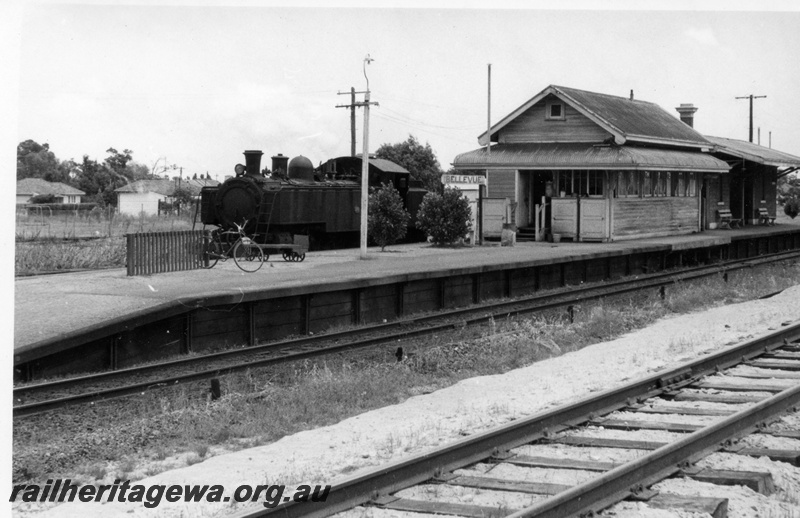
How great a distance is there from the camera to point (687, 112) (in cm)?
4059

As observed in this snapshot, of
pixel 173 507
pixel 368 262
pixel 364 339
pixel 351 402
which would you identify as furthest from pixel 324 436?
pixel 368 262

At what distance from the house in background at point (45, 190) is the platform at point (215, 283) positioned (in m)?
24.5

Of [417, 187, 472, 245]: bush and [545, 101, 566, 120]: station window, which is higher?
[545, 101, 566, 120]: station window

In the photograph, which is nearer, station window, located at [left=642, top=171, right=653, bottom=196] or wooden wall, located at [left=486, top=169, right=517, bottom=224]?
wooden wall, located at [left=486, top=169, right=517, bottom=224]

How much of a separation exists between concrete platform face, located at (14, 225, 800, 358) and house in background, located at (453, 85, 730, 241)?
7.69ft

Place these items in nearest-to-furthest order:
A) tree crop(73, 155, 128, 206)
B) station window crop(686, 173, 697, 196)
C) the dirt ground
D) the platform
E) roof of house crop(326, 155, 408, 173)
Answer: the dirt ground → the platform → roof of house crop(326, 155, 408, 173) → station window crop(686, 173, 697, 196) → tree crop(73, 155, 128, 206)

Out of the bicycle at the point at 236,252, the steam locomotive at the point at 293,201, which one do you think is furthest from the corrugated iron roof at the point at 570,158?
the bicycle at the point at 236,252

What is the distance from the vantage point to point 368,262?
18719mm

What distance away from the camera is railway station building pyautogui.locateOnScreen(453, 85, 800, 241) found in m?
25.6

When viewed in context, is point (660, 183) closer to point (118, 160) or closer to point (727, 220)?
point (727, 220)

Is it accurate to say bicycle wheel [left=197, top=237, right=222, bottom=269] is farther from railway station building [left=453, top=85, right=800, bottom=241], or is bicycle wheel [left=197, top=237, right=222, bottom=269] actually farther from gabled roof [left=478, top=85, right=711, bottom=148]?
gabled roof [left=478, top=85, right=711, bottom=148]

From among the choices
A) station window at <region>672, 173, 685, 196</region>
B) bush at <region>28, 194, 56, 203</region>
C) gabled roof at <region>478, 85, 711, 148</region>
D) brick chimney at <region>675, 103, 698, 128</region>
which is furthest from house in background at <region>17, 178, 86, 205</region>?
brick chimney at <region>675, 103, 698, 128</region>

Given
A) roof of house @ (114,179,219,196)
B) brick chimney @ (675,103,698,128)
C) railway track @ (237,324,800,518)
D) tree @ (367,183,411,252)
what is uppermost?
brick chimney @ (675,103,698,128)

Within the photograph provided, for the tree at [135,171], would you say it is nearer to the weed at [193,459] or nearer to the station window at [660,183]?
the station window at [660,183]
